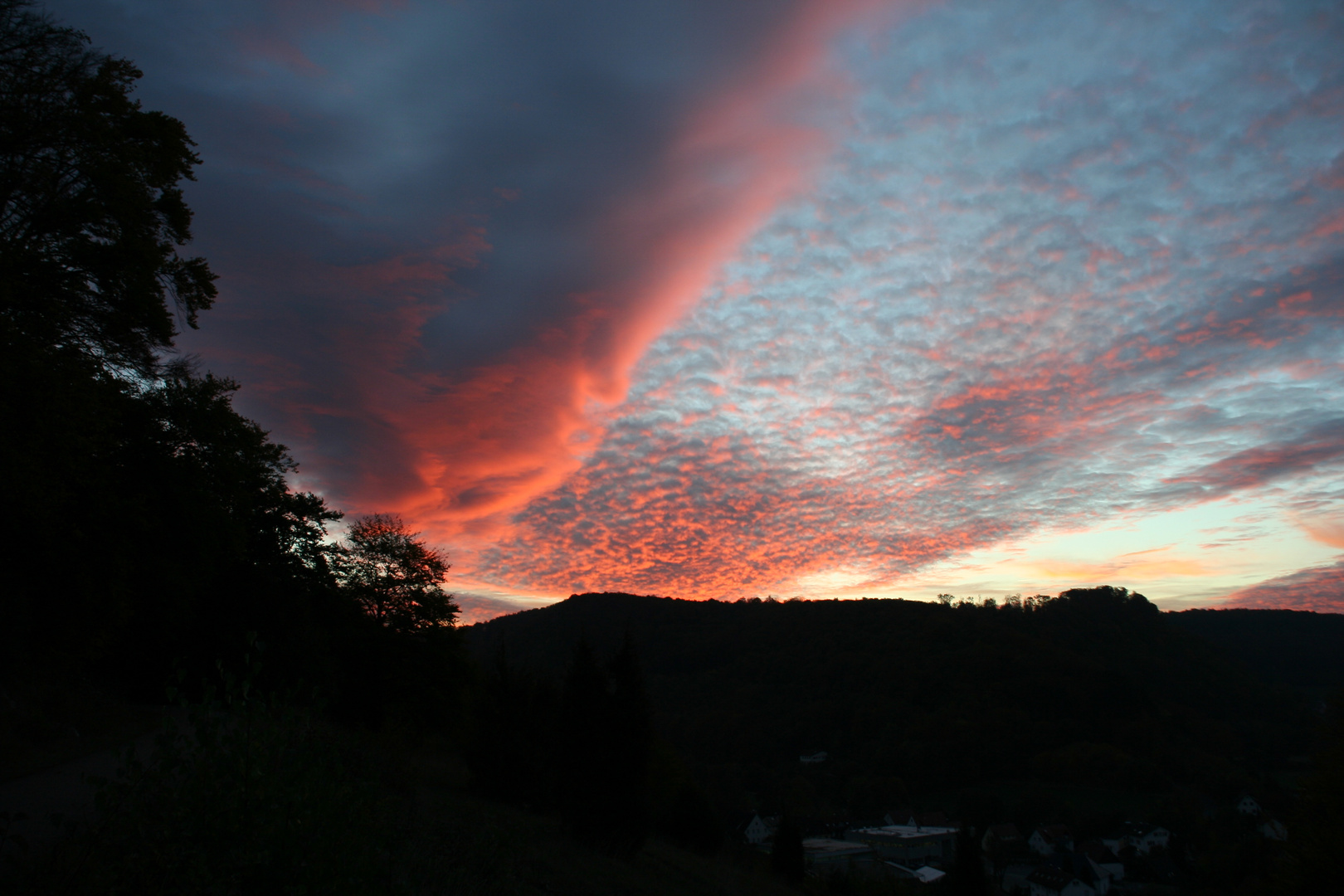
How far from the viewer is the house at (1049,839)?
64.6m

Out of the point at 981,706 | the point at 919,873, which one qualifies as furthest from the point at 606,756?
the point at 981,706

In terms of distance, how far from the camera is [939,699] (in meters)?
86.3

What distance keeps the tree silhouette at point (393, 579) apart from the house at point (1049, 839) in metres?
64.4

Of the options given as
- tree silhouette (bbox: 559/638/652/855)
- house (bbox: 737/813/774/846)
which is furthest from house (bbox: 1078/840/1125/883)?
tree silhouette (bbox: 559/638/652/855)

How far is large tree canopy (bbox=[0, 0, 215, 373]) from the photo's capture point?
1177 centimetres

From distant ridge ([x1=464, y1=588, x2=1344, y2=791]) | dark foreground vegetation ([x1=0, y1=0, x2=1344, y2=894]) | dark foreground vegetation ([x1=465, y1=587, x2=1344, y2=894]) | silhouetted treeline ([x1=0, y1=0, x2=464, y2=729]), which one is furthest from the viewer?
distant ridge ([x1=464, y1=588, x2=1344, y2=791])

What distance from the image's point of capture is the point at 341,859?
378 cm

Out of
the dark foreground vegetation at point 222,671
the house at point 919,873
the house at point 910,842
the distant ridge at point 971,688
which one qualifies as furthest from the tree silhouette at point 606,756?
the house at point 910,842

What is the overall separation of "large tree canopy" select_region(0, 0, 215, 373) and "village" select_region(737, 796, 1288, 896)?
44.0 meters

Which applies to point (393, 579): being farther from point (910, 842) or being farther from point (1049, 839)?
point (1049, 839)

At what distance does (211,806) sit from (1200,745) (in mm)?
100244

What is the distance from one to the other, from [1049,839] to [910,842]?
13.0 m

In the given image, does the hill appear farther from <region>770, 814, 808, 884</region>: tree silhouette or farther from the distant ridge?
<region>770, 814, 808, 884</region>: tree silhouette

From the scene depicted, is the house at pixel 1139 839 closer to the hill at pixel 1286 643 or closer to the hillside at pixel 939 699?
the hillside at pixel 939 699
